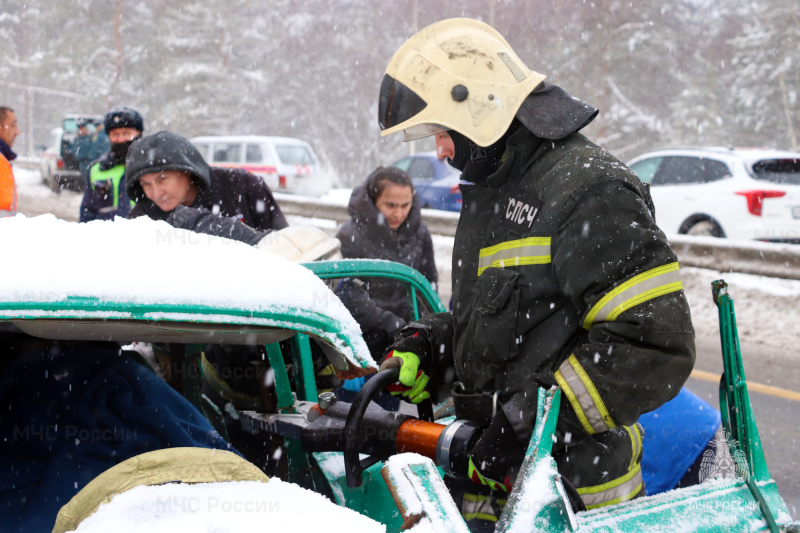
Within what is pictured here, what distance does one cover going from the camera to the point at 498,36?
2.01m

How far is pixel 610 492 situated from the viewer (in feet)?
5.64

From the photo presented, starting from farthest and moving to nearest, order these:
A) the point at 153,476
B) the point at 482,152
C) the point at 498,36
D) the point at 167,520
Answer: the point at 498,36 < the point at 482,152 < the point at 153,476 < the point at 167,520

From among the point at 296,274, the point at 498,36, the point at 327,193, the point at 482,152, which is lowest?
the point at 327,193

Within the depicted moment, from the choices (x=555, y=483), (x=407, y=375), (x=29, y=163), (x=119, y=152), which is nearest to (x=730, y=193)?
(x=119, y=152)

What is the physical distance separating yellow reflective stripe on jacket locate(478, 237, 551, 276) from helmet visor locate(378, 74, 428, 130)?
0.44 m

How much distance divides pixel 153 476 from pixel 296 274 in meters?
0.47

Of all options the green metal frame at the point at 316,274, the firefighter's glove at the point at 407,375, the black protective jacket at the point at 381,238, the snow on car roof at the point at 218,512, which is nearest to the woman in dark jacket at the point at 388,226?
the black protective jacket at the point at 381,238

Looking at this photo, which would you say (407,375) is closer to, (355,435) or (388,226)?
(355,435)

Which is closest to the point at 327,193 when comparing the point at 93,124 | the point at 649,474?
the point at 93,124

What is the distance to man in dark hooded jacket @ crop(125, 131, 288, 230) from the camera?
3.71 m

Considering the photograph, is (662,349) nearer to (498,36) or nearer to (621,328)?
(621,328)

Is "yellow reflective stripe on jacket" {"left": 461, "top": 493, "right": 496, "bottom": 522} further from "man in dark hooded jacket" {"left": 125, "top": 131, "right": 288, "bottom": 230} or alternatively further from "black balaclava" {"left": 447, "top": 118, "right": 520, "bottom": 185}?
"man in dark hooded jacket" {"left": 125, "top": 131, "right": 288, "bottom": 230}

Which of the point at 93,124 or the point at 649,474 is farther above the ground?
the point at 93,124

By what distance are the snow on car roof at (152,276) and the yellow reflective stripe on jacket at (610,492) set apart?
2.21 ft
